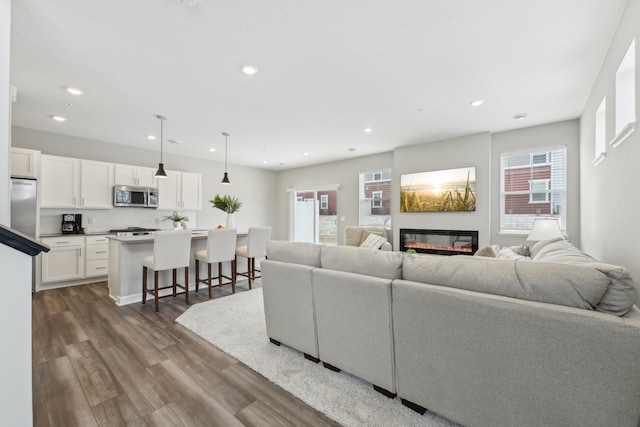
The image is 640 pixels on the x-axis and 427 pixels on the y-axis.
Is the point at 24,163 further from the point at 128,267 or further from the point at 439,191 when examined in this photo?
the point at 439,191

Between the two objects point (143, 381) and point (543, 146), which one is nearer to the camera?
point (143, 381)

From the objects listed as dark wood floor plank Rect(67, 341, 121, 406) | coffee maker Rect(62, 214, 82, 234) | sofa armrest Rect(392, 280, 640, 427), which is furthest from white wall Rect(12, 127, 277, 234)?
sofa armrest Rect(392, 280, 640, 427)

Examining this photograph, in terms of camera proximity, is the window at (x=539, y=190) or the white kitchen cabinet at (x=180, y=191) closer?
the window at (x=539, y=190)

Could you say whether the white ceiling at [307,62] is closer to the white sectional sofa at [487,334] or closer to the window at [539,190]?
the window at [539,190]

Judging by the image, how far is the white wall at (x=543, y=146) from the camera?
13.4 feet

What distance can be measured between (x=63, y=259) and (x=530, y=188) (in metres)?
7.75

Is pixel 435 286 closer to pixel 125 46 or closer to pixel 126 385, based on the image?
pixel 126 385

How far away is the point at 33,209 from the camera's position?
421cm

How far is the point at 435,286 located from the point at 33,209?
5746 mm

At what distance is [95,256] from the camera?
4785 mm

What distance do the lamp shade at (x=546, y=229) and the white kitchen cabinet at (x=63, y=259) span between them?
6.83 metres

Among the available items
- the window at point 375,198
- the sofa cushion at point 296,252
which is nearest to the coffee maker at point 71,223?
the sofa cushion at point 296,252

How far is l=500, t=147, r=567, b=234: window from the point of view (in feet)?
14.0

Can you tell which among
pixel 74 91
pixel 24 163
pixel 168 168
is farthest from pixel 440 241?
pixel 24 163
